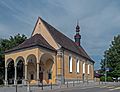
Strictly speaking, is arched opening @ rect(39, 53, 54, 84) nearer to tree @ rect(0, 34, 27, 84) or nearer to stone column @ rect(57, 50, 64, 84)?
stone column @ rect(57, 50, 64, 84)

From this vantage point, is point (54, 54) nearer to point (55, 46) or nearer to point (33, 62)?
point (55, 46)

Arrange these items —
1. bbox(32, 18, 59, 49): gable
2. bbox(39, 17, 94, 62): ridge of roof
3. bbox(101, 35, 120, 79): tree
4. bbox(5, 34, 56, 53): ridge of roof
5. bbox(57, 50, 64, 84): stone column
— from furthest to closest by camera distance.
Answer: bbox(101, 35, 120, 79): tree, bbox(39, 17, 94, 62): ridge of roof, bbox(32, 18, 59, 49): gable, bbox(57, 50, 64, 84): stone column, bbox(5, 34, 56, 53): ridge of roof

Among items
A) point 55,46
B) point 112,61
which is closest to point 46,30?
point 55,46

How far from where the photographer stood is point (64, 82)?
5212cm

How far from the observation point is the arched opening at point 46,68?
5272 cm

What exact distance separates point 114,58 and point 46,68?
110ft

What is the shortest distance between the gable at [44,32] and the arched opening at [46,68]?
2.72m

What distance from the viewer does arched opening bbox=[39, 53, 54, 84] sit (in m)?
52.7

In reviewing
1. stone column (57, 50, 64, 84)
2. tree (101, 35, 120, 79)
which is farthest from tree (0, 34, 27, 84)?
tree (101, 35, 120, 79)

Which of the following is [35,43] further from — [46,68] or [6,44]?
[6,44]

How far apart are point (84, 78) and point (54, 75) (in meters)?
17.9

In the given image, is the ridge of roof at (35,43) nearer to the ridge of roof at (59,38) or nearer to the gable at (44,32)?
the gable at (44,32)

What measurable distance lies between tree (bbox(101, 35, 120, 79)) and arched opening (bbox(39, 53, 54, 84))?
104 ft

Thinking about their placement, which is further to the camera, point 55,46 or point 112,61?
point 112,61
